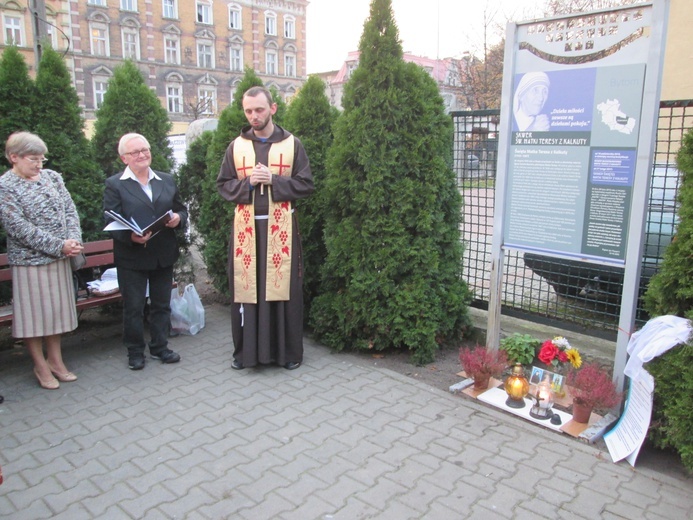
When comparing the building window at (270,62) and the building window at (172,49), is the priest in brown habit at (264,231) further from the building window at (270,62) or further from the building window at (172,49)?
the building window at (270,62)

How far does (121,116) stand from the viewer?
5.41m

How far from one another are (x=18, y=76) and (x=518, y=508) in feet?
16.8

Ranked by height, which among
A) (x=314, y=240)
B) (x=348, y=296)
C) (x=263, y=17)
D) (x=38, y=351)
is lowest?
(x=38, y=351)

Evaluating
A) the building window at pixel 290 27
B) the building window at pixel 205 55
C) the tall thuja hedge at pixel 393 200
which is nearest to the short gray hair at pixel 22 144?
the tall thuja hedge at pixel 393 200

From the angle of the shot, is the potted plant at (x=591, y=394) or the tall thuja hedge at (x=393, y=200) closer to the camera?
the potted plant at (x=591, y=394)

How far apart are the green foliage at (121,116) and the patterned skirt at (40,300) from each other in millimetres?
1704

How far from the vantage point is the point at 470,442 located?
3.35 metres

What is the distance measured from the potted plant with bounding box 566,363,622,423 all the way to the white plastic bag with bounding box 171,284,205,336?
3.51 m

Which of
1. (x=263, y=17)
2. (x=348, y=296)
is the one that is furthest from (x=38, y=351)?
(x=263, y=17)

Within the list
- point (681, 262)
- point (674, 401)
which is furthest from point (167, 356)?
point (681, 262)

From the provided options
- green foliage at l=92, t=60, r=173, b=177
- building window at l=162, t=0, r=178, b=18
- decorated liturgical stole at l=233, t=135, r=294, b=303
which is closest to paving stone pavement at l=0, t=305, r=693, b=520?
decorated liturgical stole at l=233, t=135, r=294, b=303

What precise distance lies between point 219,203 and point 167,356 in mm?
1907

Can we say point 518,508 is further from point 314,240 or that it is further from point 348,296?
point 314,240

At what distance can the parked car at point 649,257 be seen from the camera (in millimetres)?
3908
